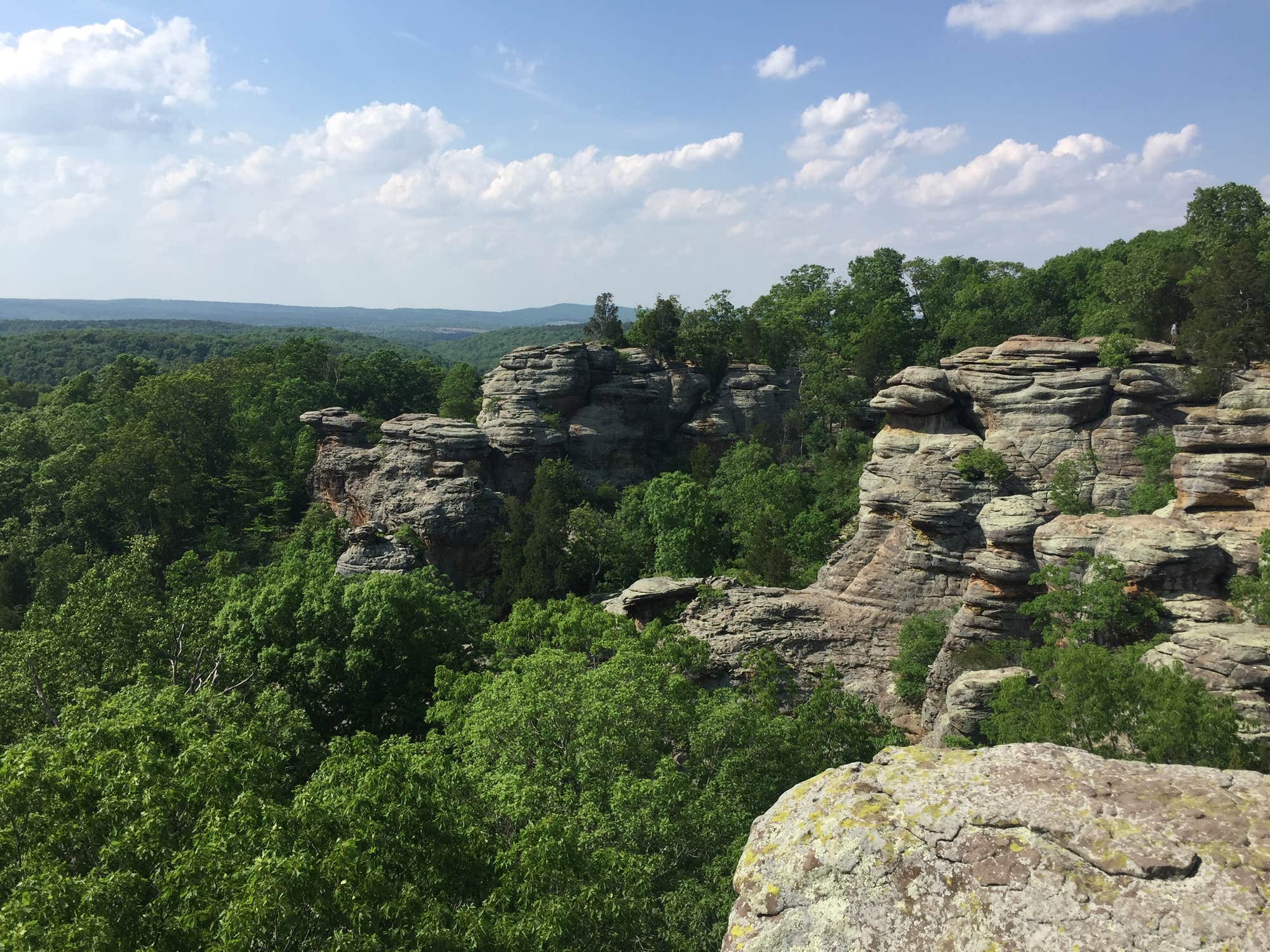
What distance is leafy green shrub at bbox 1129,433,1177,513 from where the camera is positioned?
29.7 m

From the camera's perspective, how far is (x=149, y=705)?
51.6ft

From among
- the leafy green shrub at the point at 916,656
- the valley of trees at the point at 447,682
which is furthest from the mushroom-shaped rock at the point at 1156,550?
the leafy green shrub at the point at 916,656

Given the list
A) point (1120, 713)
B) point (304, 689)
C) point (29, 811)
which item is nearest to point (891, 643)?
Answer: point (1120, 713)

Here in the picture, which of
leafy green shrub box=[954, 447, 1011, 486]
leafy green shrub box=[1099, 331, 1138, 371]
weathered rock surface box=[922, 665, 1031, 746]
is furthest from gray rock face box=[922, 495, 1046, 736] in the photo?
leafy green shrub box=[1099, 331, 1138, 371]

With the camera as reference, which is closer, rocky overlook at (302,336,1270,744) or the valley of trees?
the valley of trees

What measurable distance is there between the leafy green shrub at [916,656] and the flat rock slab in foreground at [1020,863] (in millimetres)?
20926

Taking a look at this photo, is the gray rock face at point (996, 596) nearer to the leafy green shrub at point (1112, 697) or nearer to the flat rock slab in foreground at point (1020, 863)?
the leafy green shrub at point (1112, 697)

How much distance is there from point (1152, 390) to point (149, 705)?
122 ft

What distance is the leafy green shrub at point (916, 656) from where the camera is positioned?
28.0 meters

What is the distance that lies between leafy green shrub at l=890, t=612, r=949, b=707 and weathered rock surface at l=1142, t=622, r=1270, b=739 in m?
8.43

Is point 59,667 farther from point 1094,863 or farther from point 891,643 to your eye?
point 891,643

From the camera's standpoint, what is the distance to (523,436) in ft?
170

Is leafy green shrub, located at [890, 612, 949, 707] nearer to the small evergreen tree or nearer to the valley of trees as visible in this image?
the valley of trees

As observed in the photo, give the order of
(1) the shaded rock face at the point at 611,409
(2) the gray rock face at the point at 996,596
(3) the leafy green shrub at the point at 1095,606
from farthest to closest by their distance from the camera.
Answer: (1) the shaded rock face at the point at 611,409
(2) the gray rock face at the point at 996,596
(3) the leafy green shrub at the point at 1095,606
